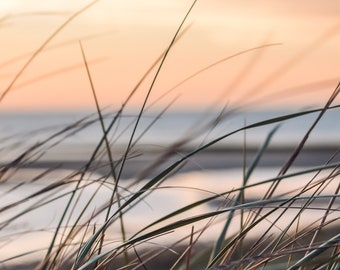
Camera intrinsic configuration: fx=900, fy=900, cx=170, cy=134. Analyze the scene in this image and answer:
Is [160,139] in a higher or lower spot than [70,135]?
higher

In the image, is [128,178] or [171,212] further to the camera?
[128,178]

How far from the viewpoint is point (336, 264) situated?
41.9 inches

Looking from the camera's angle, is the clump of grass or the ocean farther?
the ocean

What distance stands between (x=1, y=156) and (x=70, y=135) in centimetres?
20

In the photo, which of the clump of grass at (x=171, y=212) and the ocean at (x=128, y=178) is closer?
the clump of grass at (x=171, y=212)

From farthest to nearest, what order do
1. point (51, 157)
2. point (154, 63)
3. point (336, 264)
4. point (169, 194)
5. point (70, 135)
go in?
point (51, 157) → point (169, 194) → point (70, 135) → point (154, 63) → point (336, 264)

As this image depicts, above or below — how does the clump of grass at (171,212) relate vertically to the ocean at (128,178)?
below

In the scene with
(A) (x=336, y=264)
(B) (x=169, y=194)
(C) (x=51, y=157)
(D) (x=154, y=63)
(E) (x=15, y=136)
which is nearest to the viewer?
(A) (x=336, y=264)

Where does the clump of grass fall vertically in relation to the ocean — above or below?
below

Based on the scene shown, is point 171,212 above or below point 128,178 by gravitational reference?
below

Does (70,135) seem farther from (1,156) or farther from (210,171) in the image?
(210,171)

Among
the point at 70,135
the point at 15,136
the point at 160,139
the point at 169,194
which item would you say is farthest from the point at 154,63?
the point at 160,139

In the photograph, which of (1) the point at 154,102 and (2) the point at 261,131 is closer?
(1) the point at 154,102

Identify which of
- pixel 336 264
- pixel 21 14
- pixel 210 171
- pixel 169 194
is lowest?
pixel 336 264
